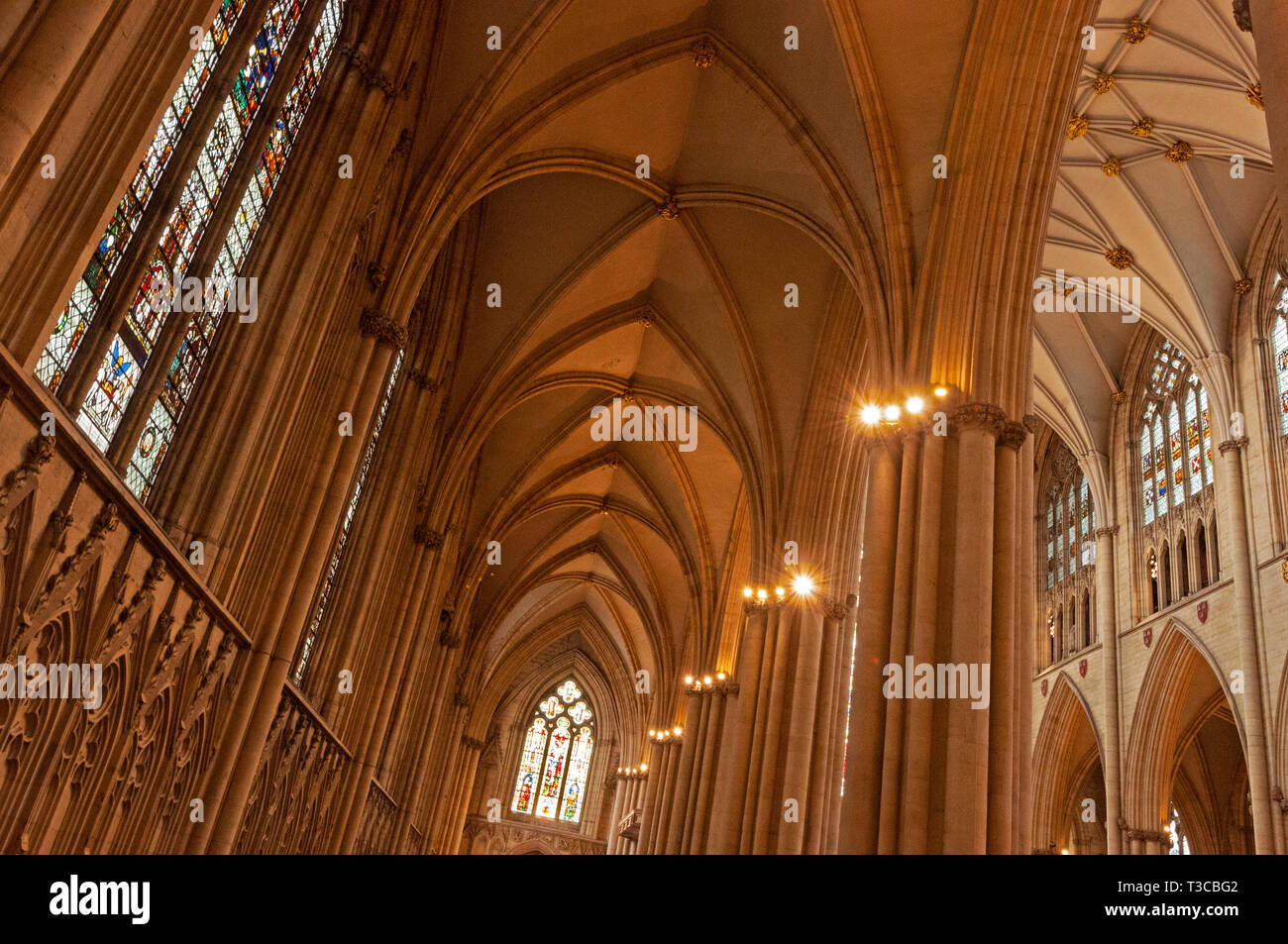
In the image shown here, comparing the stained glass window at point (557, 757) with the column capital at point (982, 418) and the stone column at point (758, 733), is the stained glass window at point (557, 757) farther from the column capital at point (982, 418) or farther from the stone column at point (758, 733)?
the column capital at point (982, 418)

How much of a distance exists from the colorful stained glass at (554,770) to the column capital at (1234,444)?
26.6 meters

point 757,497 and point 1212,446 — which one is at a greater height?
point 1212,446

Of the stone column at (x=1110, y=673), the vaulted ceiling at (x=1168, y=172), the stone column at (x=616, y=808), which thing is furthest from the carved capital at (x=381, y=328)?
the stone column at (x=616, y=808)

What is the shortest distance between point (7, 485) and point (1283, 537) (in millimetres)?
17218

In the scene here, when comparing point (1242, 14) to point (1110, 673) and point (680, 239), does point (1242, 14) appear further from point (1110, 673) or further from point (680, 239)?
point (1110, 673)

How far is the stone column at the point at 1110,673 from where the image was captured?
19203 mm

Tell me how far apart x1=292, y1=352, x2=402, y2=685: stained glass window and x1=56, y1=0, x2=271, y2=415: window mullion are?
4.92m

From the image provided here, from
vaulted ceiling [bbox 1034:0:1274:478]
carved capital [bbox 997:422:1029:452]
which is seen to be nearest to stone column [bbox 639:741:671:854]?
vaulted ceiling [bbox 1034:0:1274:478]

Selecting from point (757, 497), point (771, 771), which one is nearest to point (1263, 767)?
point (771, 771)

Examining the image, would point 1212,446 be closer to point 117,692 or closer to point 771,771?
point 771,771

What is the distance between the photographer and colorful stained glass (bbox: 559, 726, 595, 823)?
3788 centimetres

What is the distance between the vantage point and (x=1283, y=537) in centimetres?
1652
